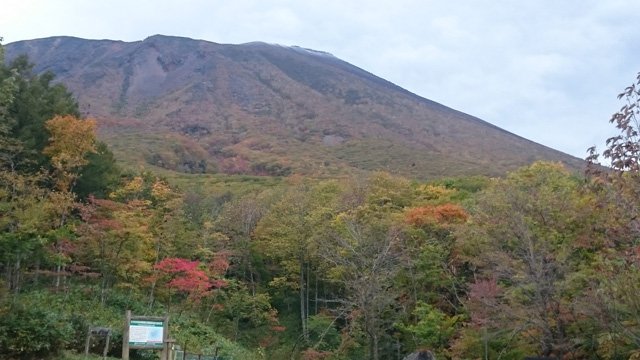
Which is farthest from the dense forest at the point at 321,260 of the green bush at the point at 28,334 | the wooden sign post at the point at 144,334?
the wooden sign post at the point at 144,334

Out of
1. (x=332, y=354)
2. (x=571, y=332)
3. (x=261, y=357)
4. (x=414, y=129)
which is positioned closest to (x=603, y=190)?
(x=571, y=332)

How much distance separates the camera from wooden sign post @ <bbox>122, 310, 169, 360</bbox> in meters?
12.1

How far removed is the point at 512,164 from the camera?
93.4 meters

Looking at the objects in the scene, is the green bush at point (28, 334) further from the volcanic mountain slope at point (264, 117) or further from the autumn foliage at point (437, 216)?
the volcanic mountain slope at point (264, 117)

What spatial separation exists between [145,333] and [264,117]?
104 m

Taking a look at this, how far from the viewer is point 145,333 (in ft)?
40.2

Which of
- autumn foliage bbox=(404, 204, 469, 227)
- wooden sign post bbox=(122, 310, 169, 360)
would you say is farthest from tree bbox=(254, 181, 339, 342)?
wooden sign post bbox=(122, 310, 169, 360)

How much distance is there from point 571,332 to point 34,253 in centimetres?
1609

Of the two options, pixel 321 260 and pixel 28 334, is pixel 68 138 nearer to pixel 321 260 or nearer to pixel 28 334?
pixel 321 260

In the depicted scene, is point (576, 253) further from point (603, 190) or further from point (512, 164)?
point (512, 164)

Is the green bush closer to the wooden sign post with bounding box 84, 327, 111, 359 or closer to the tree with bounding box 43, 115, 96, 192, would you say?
→ the wooden sign post with bounding box 84, 327, 111, 359

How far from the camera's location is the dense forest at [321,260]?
508 inches

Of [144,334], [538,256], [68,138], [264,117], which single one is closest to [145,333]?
[144,334]

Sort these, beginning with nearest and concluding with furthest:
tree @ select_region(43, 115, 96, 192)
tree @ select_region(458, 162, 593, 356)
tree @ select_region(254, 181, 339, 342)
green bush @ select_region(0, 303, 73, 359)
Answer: green bush @ select_region(0, 303, 73, 359) → tree @ select_region(458, 162, 593, 356) → tree @ select_region(43, 115, 96, 192) → tree @ select_region(254, 181, 339, 342)
